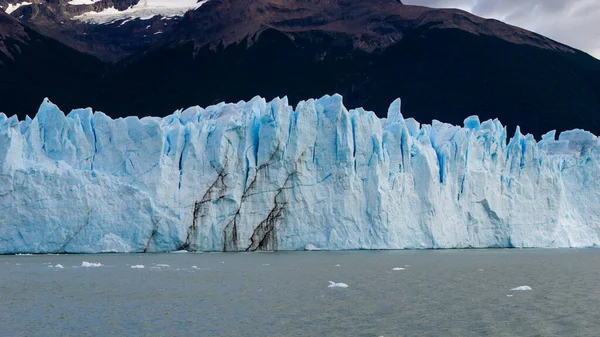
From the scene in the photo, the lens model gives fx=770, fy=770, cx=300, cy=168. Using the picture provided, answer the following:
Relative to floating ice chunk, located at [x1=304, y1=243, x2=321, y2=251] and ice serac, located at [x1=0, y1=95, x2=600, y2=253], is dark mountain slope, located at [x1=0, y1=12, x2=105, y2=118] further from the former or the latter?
floating ice chunk, located at [x1=304, y1=243, x2=321, y2=251]

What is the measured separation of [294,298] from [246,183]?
11817mm

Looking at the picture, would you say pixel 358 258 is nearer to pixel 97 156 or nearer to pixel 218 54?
pixel 97 156

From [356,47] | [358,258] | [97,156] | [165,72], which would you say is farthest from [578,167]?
[165,72]

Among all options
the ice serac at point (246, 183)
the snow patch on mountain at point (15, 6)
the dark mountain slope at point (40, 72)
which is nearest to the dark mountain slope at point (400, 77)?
the dark mountain slope at point (40, 72)

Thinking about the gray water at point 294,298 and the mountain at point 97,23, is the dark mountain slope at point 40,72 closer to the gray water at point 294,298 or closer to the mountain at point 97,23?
the mountain at point 97,23

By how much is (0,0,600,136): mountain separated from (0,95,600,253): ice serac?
24.6m

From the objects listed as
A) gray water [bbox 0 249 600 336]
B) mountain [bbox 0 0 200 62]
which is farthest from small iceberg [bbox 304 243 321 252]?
mountain [bbox 0 0 200 62]

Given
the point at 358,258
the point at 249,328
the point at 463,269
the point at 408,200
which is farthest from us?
the point at 408,200

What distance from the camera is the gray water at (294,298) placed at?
12.0 metres

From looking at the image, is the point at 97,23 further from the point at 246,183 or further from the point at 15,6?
the point at 246,183

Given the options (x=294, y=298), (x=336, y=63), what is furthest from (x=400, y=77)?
(x=294, y=298)

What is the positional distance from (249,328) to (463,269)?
1057 centimetres

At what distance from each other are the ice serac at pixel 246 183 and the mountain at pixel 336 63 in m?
24.6

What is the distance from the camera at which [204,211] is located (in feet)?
85.5
